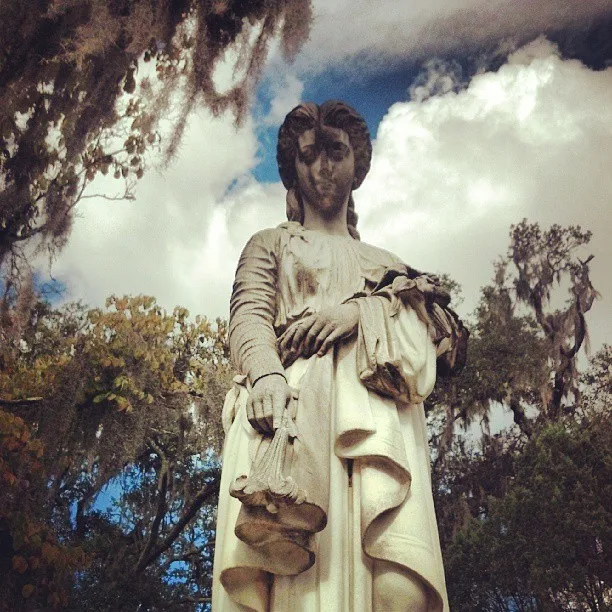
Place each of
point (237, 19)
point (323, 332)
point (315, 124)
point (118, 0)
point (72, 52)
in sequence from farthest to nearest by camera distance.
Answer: point (237, 19)
point (118, 0)
point (72, 52)
point (315, 124)
point (323, 332)

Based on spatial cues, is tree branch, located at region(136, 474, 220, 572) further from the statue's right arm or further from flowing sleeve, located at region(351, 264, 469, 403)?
flowing sleeve, located at region(351, 264, 469, 403)

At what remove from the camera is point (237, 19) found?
7.10 m

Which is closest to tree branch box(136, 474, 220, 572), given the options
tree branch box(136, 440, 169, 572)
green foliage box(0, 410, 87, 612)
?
tree branch box(136, 440, 169, 572)

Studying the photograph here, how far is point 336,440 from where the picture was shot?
10.5 ft


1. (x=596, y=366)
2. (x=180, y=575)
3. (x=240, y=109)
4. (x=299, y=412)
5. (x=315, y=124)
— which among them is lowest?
(x=299, y=412)

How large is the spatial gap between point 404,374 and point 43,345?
8407 millimetres

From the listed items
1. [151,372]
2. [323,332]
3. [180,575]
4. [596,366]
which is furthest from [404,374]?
[596,366]

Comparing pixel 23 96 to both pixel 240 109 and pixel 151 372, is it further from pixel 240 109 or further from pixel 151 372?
pixel 151 372

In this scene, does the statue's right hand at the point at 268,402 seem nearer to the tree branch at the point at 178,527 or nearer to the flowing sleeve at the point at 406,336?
the flowing sleeve at the point at 406,336

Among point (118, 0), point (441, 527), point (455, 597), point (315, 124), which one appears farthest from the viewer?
point (441, 527)

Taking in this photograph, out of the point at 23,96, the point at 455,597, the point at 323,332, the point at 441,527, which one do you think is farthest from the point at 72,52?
the point at 441,527

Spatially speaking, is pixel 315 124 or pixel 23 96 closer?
pixel 315 124

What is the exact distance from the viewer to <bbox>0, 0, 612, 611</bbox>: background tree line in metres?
6.53

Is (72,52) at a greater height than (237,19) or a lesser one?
lesser
